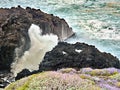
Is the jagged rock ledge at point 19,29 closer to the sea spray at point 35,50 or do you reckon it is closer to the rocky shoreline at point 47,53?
the rocky shoreline at point 47,53

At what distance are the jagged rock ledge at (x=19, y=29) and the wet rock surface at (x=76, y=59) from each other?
13.0 ft

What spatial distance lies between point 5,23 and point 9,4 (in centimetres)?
2810

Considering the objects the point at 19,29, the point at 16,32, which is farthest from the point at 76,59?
the point at 19,29

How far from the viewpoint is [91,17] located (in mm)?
49500

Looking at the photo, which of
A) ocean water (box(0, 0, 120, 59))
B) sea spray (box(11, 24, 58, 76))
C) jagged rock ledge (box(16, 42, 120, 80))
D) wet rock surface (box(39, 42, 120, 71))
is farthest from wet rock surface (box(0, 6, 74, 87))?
ocean water (box(0, 0, 120, 59))

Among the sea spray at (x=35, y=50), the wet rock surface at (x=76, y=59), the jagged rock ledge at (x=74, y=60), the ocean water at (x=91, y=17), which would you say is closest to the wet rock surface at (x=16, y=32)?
the sea spray at (x=35, y=50)

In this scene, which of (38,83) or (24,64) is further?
(24,64)

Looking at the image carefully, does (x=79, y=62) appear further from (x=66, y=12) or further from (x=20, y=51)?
(x=66, y=12)

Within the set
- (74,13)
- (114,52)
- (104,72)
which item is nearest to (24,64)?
(114,52)

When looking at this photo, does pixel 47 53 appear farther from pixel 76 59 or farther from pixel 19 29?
pixel 19 29

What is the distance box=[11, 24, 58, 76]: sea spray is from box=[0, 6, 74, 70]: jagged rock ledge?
39 cm

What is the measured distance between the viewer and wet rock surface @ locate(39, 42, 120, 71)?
2191 centimetres

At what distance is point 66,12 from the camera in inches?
2061

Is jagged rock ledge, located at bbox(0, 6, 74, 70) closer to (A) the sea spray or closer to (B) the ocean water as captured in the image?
(A) the sea spray
